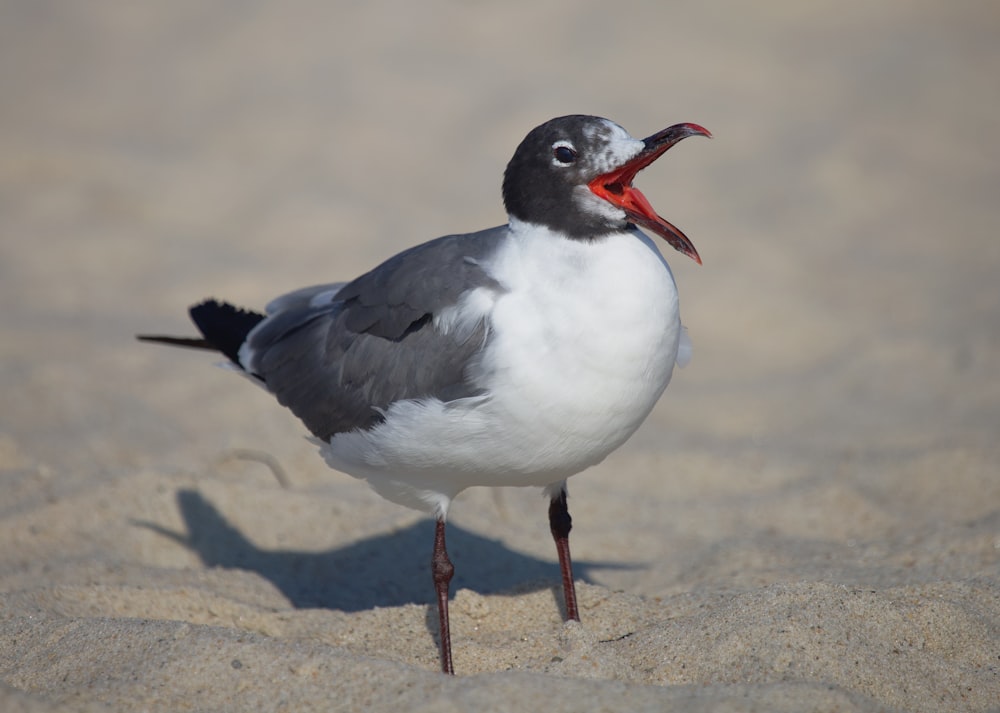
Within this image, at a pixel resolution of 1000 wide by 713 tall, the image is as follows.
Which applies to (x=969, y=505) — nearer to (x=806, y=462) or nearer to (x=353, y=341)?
(x=806, y=462)

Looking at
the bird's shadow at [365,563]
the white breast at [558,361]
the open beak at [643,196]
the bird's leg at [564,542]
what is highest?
the open beak at [643,196]

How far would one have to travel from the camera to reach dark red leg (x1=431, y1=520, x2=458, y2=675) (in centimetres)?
332

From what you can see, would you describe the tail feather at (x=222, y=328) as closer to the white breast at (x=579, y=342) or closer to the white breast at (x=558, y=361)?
the white breast at (x=558, y=361)

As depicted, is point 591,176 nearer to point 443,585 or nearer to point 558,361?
point 558,361

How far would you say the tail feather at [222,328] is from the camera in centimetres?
438

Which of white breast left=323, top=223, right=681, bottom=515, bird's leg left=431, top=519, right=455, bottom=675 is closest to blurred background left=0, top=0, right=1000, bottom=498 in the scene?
bird's leg left=431, top=519, right=455, bottom=675

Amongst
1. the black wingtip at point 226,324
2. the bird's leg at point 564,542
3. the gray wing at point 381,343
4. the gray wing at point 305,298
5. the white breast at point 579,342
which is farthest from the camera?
the black wingtip at point 226,324

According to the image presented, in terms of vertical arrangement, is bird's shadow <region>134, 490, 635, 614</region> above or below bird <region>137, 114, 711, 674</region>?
below

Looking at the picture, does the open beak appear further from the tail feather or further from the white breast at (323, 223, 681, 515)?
the tail feather

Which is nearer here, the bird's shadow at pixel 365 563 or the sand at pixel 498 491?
the sand at pixel 498 491

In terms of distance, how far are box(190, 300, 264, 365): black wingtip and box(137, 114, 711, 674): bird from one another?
86cm

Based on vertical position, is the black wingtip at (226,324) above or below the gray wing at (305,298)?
below

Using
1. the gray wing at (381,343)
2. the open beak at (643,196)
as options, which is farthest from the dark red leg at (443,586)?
the open beak at (643,196)

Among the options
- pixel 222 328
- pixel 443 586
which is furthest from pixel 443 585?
pixel 222 328
